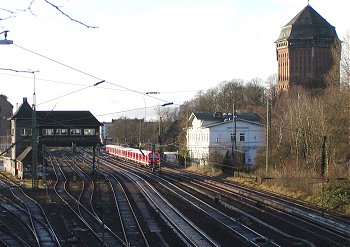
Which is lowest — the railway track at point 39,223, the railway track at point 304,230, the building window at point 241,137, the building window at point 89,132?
the railway track at point 39,223

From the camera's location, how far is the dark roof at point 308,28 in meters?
102

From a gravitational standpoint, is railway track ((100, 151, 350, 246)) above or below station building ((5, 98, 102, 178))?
below

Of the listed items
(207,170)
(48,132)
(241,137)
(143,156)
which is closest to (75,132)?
(48,132)

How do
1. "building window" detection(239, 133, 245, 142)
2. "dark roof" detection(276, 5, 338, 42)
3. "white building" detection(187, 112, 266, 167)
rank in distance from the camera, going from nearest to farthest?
"white building" detection(187, 112, 266, 167)
"building window" detection(239, 133, 245, 142)
"dark roof" detection(276, 5, 338, 42)

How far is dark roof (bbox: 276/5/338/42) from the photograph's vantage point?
10206cm

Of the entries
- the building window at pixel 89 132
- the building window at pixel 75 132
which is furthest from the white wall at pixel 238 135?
the building window at pixel 75 132

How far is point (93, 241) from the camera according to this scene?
19.5 meters

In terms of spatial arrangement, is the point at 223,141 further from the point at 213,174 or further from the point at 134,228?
the point at 134,228

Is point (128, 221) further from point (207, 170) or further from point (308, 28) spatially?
point (308, 28)

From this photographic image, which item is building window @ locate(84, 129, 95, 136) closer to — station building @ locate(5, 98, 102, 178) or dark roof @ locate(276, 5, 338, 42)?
station building @ locate(5, 98, 102, 178)

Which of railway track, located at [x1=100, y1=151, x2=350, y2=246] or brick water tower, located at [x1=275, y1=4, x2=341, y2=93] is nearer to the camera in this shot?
railway track, located at [x1=100, y1=151, x2=350, y2=246]

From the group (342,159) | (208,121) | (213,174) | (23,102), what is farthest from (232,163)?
(23,102)

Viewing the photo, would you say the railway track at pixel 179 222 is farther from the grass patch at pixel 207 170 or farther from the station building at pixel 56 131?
the station building at pixel 56 131

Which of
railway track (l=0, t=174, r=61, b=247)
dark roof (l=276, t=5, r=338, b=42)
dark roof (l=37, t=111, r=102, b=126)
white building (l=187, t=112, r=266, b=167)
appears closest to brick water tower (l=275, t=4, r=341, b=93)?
dark roof (l=276, t=5, r=338, b=42)
